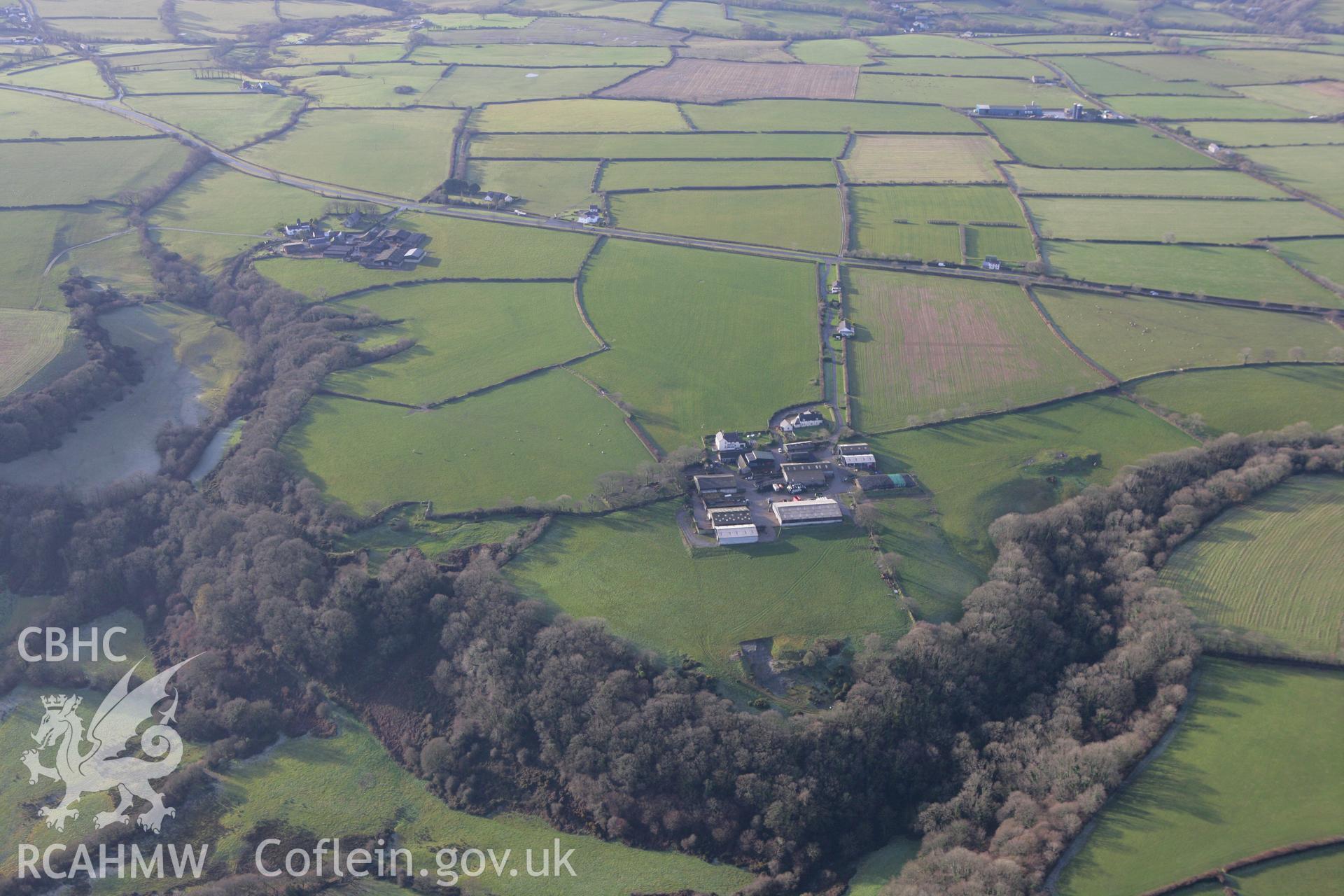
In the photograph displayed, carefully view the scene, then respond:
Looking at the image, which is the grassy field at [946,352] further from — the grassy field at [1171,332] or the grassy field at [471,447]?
the grassy field at [471,447]

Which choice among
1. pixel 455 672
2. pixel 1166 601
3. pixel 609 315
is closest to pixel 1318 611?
pixel 1166 601

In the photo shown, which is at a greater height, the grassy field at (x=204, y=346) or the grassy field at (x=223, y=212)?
the grassy field at (x=223, y=212)

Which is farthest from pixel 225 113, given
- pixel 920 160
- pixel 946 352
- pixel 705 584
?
pixel 705 584

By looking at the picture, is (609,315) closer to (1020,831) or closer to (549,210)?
(549,210)

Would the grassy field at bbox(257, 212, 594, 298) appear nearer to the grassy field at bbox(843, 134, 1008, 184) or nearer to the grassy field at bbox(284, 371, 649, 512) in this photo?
the grassy field at bbox(284, 371, 649, 512)

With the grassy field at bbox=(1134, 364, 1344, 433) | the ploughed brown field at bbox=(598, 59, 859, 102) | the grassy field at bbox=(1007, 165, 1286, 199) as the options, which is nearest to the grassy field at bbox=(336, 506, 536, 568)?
the grassy field at bbox=(1134, 364, 1344, 433)

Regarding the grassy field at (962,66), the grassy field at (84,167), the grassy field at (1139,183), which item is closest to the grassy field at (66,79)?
the grassy field at (84,167)
